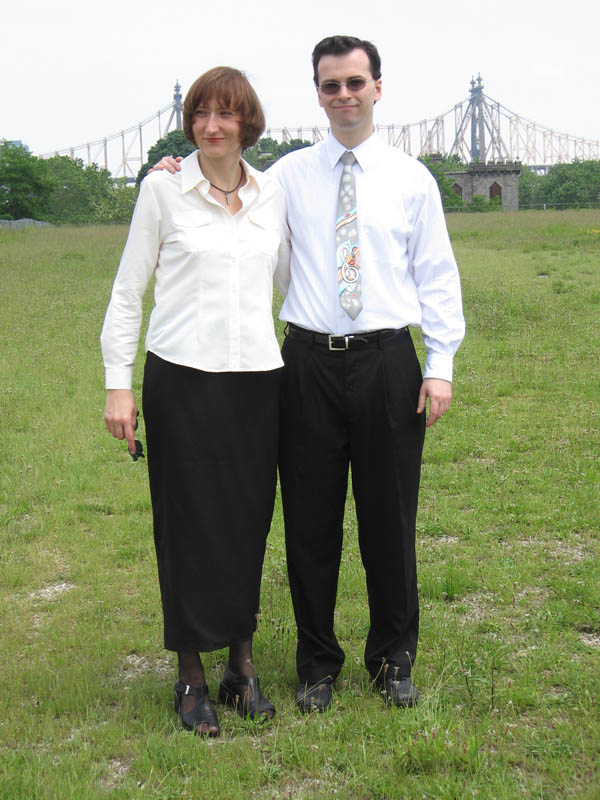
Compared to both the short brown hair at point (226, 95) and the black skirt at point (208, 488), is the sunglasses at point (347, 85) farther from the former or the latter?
the black skirt at point (208, 488)

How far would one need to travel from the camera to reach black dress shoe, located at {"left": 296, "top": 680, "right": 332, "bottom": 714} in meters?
3.64

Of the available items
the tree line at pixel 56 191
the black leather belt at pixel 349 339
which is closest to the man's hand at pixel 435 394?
the black leather belt at pixel 349 339

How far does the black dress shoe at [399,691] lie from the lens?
3.66 m

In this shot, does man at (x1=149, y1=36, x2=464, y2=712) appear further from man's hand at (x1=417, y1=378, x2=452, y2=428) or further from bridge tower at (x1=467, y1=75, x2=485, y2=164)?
bridge tower at (x1=467, y1=75, x2=485, y2=164)

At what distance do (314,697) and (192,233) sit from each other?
1.78 metres

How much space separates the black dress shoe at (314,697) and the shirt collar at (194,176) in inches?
74.1

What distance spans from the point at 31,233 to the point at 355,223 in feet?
110

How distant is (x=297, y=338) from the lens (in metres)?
3.60

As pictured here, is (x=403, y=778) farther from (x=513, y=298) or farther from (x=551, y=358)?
(x=513, y=298)

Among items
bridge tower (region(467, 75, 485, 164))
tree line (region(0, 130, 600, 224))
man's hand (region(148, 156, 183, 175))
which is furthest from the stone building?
man's hand (region(148, 156, 183, 175))

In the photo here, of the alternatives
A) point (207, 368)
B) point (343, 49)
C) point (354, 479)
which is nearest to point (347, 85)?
point (343, 49)

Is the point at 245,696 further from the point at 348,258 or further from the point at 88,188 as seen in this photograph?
→ the point at 88,188

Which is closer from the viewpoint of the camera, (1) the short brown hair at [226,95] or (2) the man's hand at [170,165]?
(1) the short brown hair at [226,95]

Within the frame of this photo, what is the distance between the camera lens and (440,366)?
3.63 metres
